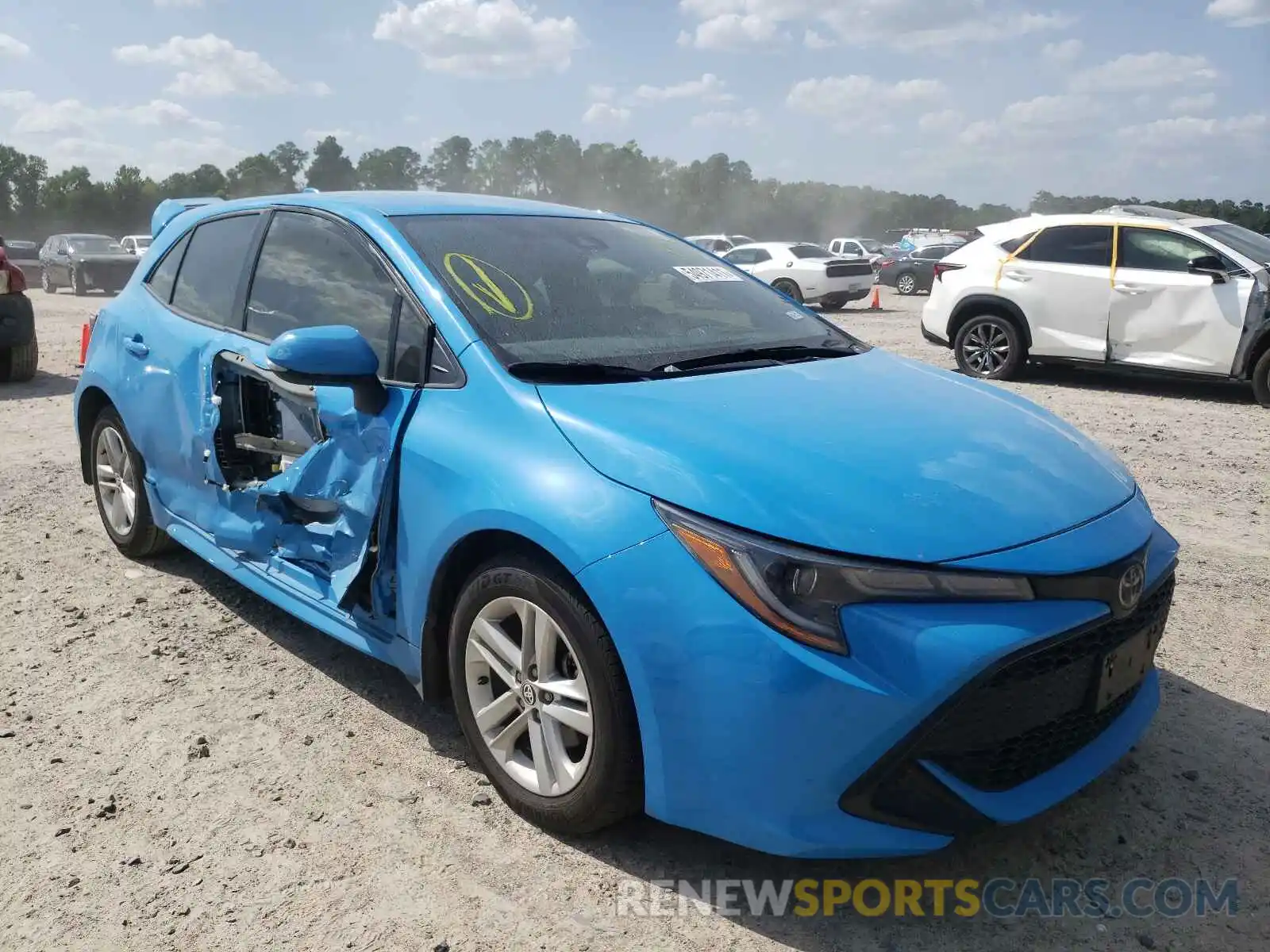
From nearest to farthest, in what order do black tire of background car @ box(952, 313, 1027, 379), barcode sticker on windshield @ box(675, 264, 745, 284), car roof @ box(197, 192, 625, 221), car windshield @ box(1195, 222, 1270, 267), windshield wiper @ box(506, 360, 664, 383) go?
windshield wiper @ box(506, 360, 664, 383) < car roof @ box(197, 192, 625, 221) < barcode sticker on windshield @ box(675, 264, 745, 284) < car windshield @ box(1195, 222, 1270, 267) < black tire of background car @ box(952, 313, 1027, 379)

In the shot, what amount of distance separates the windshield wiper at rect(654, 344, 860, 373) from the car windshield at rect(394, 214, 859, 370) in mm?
24

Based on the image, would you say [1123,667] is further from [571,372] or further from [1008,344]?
[1008,344]

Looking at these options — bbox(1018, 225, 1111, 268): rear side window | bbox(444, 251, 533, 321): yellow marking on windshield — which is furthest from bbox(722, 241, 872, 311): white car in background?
bbox(444, 251, 533, 321): yellow marking on windshield

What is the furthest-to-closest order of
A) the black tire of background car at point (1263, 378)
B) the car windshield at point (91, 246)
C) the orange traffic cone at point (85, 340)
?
the car windshield at point (91, 246) < the black tire of background car at point (1263, 378) < the orange traffic cone at point (85, 340)

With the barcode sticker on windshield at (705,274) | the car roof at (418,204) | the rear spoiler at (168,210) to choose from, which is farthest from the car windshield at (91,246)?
the barcode sticker on windshield at (705,274)

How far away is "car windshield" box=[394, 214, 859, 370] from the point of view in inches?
112

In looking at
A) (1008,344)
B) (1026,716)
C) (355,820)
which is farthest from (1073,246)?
(355,820)

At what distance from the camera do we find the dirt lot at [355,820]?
7.31 feet

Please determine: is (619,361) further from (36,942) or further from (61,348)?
(61,348)

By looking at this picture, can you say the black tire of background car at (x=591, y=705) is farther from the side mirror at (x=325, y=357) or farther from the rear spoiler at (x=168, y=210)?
the rear spoiler at (x=168, y=210)

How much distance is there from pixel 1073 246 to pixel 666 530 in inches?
338

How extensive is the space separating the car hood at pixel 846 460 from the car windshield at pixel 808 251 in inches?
705

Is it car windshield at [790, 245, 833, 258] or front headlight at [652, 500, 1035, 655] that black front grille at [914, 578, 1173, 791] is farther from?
car windshield at [790, 245, 833, 258]

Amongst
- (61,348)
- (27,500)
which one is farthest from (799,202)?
(27,500)
